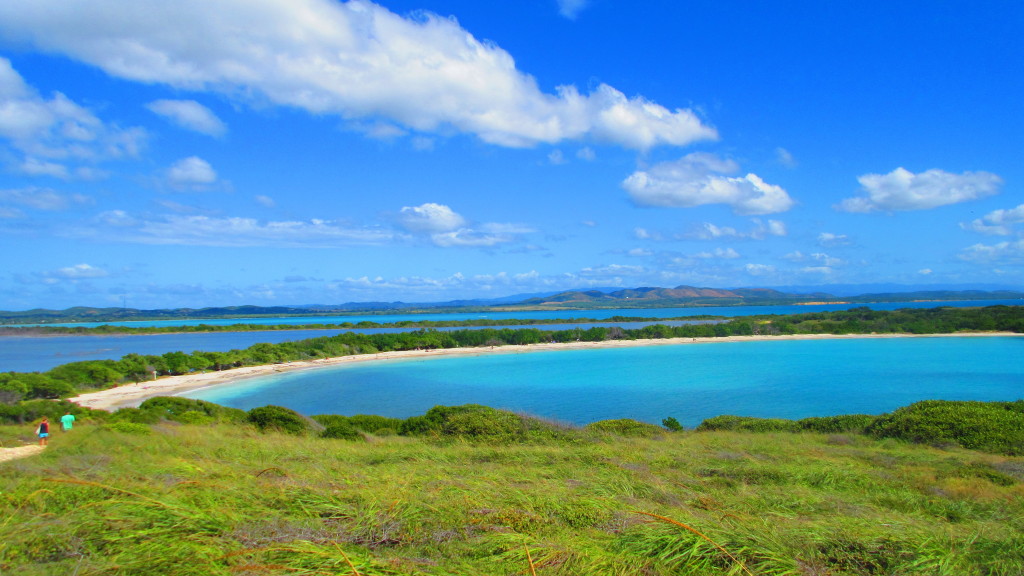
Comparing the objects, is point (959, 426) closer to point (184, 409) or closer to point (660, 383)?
point (660, 383)

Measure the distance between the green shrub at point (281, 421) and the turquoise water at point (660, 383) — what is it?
819 cm

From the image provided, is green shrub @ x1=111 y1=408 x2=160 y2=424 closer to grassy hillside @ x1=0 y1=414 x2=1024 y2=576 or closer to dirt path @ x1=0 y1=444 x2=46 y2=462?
dirt path @ x1=0 y1=444 x2=46 y2=462

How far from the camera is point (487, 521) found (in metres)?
3.99

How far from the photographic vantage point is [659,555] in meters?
3.34

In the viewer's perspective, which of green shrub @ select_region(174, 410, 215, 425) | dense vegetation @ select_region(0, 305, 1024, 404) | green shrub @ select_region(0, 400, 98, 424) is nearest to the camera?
green shrub @ select_region(174, 410, 215, 425)

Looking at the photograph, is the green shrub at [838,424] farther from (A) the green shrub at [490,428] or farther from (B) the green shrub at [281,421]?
(B) the green shrub at [281,421]

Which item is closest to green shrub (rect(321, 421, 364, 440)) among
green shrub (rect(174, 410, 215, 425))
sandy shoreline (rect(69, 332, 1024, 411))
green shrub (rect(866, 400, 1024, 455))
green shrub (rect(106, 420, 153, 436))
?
green shrub (rect(106, 420, 153, 436))

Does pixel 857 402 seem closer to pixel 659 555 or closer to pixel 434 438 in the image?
pixel 434 438

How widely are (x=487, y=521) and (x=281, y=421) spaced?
12.6 metres

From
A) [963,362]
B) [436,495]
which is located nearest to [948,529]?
[436,495]

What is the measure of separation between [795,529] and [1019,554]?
137 centimetres

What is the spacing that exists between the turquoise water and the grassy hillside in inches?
607

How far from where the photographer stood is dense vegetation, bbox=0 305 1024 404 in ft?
98.5

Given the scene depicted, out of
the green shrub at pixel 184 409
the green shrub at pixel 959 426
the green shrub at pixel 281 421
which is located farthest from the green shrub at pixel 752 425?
the green shrub at pixel 184 409
